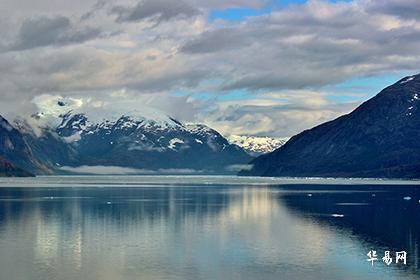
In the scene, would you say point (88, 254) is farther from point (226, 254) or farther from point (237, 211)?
point (237, 211)

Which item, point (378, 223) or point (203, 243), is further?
point (378, 223)

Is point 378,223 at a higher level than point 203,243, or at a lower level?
higher

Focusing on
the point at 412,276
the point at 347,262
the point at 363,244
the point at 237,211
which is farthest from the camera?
the point at 237,211

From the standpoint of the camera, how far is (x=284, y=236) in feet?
414

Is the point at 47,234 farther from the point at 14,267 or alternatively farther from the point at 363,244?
the point at 363,244

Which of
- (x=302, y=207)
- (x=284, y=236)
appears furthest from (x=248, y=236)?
(x=302, y=207)

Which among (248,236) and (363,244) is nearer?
(363,244)

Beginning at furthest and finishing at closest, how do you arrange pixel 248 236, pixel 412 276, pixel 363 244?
pixel 248 236 < pixel 363 244 < pixel 412 276

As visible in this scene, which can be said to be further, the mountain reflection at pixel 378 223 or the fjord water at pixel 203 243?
the mountain reflection at pixel 378 223

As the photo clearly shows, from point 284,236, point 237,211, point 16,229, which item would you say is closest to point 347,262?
point 284,236

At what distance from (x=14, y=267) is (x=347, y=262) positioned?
4153cm

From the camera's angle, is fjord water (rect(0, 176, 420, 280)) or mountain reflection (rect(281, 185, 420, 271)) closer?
fjord water (rect(0, 176, 420, 280))

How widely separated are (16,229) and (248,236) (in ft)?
136

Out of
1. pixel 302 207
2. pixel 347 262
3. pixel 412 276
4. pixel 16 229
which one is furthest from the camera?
pixel 302 207
